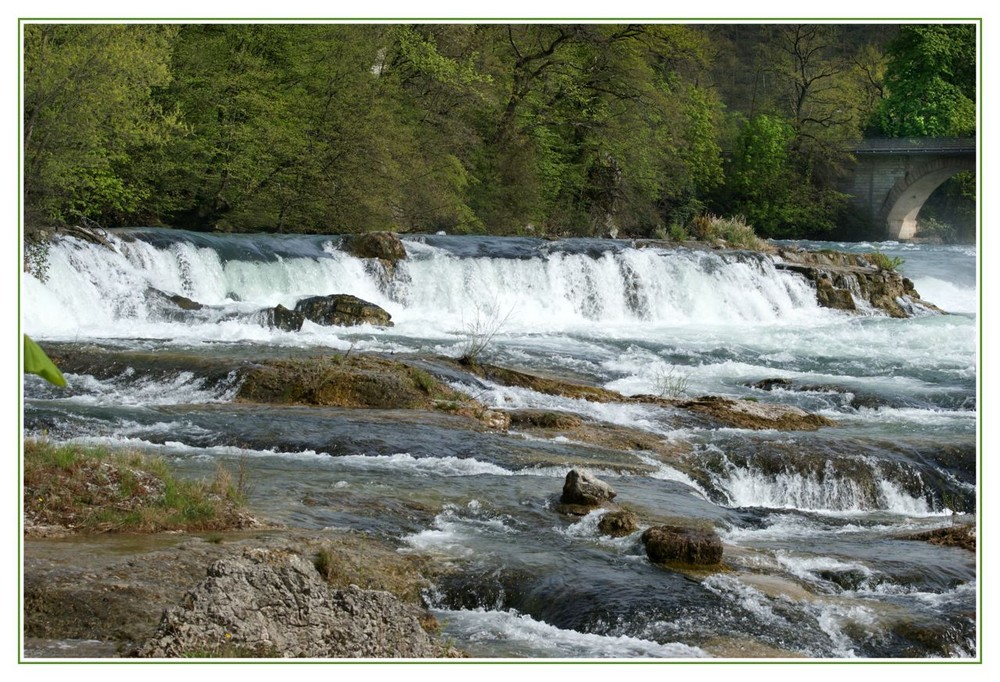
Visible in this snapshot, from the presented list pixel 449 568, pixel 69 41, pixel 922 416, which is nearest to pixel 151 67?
pixel 69 41

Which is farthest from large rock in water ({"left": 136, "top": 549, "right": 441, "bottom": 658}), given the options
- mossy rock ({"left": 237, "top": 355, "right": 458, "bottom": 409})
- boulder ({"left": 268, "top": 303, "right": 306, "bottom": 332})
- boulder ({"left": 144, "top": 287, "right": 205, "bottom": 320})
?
boulder ({"left": 144, "top": 287, "right": 205, "bottom": 320})

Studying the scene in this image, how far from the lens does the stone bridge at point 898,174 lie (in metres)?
48.4

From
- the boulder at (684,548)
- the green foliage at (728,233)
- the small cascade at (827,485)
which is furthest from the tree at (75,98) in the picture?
the green foliage at (728,233)

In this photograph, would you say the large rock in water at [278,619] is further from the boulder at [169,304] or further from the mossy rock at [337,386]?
the boulder at [169,304]

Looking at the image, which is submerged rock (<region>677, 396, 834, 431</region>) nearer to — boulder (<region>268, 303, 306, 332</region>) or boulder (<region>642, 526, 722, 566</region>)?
boulder (<region>642, 526, 722, 566</region>)

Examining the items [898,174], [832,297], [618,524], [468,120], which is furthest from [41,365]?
[898,174]

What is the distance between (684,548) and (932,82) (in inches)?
1817

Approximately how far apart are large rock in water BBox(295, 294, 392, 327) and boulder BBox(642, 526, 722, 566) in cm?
1365

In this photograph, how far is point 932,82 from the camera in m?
49.2

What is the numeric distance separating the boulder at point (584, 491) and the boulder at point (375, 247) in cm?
1734

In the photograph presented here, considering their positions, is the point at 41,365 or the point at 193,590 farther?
the point at 193,590

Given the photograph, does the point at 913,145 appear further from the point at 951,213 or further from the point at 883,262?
the point at 883,262

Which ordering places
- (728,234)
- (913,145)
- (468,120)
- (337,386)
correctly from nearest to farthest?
(337,386) → (728,234) → (468,120) → (913,145)

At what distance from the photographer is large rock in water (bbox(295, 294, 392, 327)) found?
69.3 feet
